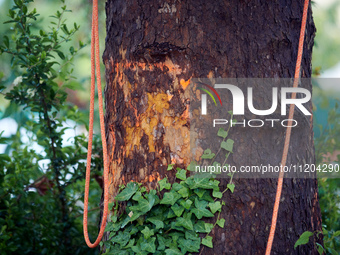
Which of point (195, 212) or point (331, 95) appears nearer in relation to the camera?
point (195, 212)

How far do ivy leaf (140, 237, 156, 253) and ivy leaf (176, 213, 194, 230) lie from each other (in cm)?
10

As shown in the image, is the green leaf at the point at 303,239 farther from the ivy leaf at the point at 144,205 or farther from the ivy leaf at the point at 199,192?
the ivy leaf at the point at 144,205

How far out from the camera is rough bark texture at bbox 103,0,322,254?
3.91 feet

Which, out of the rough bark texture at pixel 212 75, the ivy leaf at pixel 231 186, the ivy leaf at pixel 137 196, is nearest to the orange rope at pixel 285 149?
the rough bark texture at pixel 212 75

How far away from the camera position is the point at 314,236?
131cm

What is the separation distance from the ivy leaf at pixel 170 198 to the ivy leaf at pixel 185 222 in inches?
2.5

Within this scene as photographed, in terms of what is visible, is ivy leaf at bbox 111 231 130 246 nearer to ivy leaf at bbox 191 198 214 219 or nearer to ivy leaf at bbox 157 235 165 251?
ivy leaf at bbox 157 235 165 251

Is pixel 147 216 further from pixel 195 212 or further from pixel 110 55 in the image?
pixel 110 55

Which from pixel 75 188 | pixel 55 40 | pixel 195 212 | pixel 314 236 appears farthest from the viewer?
pixel 75 188

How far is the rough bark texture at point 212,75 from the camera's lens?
119 centimetres

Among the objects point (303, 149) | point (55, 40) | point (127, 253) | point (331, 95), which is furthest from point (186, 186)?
point (331, 95)

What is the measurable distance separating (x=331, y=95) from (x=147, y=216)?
2520 mm

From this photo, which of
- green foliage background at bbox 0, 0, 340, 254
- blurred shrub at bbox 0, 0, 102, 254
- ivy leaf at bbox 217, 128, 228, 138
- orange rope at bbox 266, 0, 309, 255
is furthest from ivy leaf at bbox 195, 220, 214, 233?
blurred shrub at bbox 0, 0, 102, 254

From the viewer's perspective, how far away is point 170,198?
1159 millimetres
